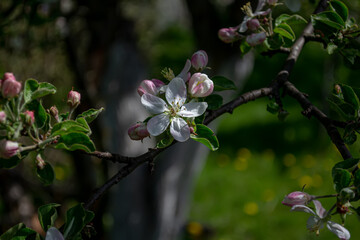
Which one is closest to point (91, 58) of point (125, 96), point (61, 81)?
point (125, 96)

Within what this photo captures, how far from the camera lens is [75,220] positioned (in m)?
0.84

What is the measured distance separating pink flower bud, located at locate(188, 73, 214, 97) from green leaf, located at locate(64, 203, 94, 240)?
0.33 metres

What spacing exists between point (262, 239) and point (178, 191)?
3.73ft

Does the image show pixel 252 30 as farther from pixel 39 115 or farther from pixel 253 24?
pixel 39 115

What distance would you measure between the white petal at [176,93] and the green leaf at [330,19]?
1.17 ft

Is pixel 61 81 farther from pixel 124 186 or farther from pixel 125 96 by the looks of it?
pixel 124 186

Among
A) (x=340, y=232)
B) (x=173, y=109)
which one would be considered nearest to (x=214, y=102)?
(x=173, y=109)

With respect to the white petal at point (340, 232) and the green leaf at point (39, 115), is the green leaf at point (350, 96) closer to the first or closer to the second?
Result: the white petal at point (340, 232)

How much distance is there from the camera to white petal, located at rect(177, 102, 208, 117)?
2.97 ft

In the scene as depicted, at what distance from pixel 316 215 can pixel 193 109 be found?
0.34 meters

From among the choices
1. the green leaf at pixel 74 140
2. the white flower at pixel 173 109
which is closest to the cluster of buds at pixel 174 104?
the white flower at pixel 173 109

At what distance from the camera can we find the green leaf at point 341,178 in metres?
0.85

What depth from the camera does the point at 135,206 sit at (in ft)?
8.60

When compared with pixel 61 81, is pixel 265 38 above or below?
above
